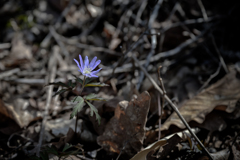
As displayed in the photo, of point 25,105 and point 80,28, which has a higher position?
point 80,28

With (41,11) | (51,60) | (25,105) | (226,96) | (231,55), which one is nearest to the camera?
(226,96)

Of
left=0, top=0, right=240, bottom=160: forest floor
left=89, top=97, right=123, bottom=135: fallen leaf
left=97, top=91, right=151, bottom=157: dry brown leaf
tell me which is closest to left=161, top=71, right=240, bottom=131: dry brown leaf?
left=0, top=0, right=240, bottom=160: forest floor

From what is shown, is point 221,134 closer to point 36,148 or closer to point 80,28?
point 36,148

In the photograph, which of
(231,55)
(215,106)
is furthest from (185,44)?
(215,106)

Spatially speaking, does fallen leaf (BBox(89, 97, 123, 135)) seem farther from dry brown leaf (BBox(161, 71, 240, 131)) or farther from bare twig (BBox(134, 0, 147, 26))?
bare twig (BBox(134, 0, 147, 26))

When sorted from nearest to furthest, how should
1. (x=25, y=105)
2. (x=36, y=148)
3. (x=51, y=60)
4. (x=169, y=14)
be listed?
(x=36, y=148)
(x=25, y=105)
(x=51, y=60)
(x=169, y=14)

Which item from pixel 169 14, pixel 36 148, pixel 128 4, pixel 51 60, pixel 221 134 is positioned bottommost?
pixel 221 134

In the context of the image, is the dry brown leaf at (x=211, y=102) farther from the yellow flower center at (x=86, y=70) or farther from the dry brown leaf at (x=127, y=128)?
the yellow flower center at (x=86, y=70)
